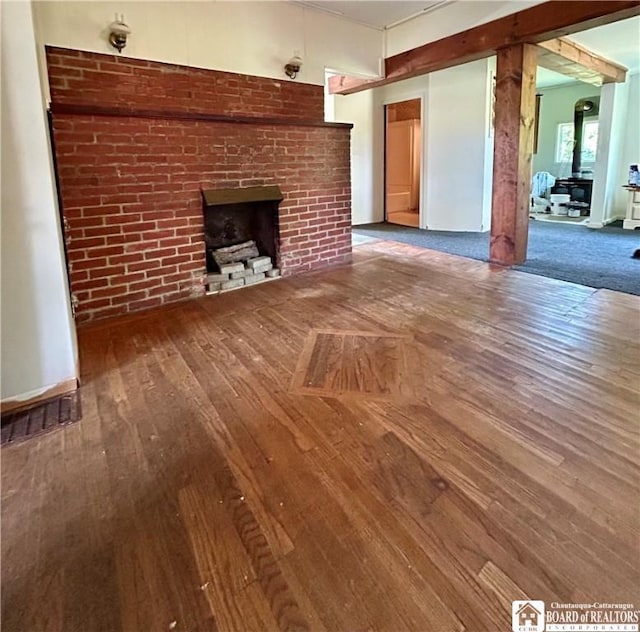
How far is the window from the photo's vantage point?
9.34 meters

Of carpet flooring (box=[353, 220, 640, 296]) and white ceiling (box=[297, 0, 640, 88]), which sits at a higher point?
white ceiling (box=[297, 0, 640, 88])

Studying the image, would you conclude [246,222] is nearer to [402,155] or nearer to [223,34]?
[223,34]

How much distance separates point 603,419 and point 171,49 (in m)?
3.73

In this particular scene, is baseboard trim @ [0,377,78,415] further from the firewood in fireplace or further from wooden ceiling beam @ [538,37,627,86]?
wooden ceiling beam @ [538,37,627,86]

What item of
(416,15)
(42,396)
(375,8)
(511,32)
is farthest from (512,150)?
(42,396)

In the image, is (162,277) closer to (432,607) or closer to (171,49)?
(171,49)

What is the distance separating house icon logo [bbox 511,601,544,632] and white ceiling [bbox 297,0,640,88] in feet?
15.3

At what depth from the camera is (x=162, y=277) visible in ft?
11.5

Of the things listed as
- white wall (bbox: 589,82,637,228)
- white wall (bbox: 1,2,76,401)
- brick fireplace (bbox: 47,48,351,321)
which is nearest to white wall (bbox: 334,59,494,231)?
white wall (bbox: 589,82,637,228)

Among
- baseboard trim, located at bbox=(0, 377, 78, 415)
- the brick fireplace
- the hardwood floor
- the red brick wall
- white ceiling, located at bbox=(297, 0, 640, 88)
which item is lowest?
the hardwood floor

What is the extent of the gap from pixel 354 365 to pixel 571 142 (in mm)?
10218

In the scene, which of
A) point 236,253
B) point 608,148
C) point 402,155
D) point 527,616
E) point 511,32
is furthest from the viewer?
point 402,155

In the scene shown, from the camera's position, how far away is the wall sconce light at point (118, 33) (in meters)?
2.98

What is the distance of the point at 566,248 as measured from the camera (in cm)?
526
